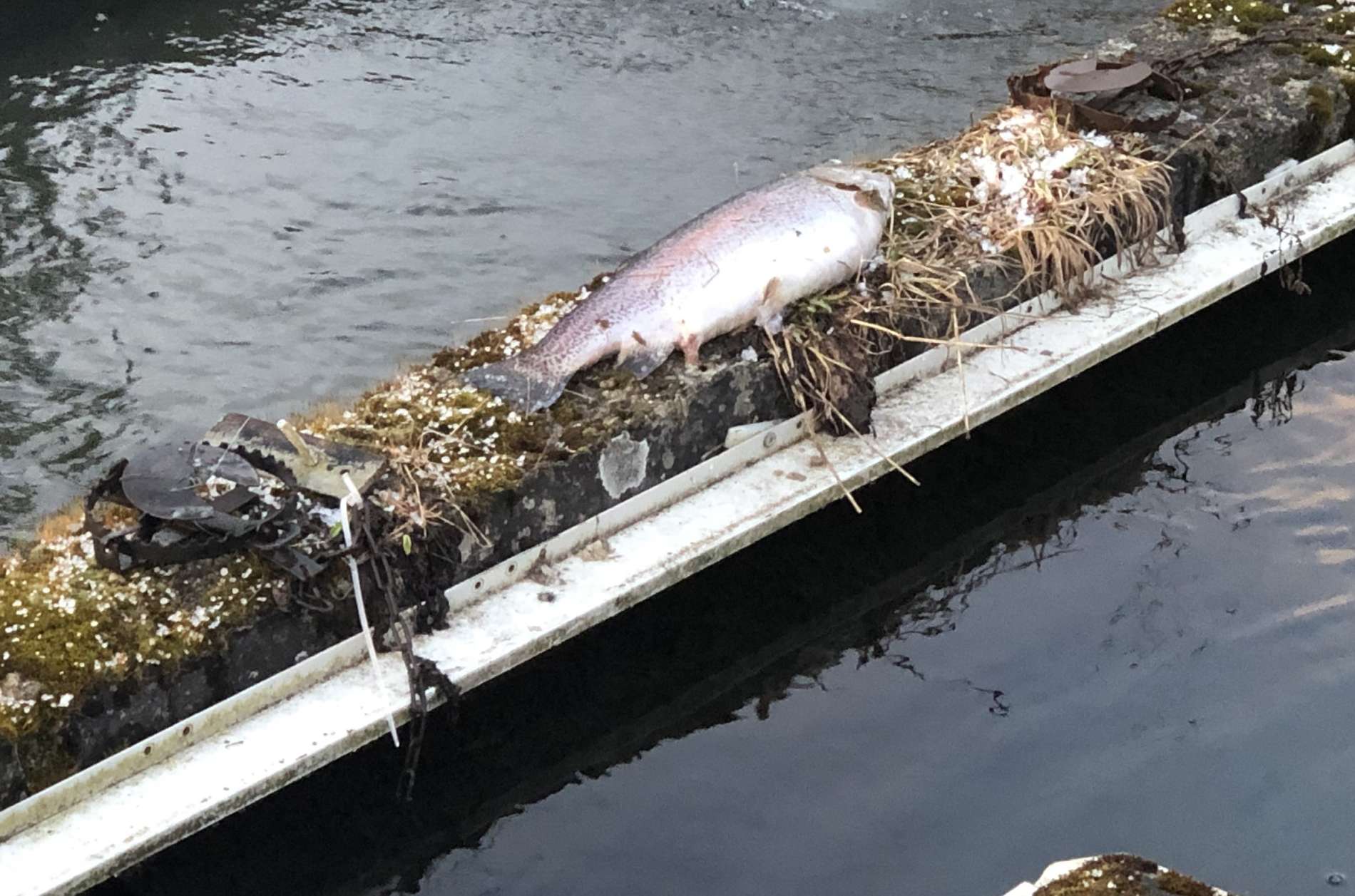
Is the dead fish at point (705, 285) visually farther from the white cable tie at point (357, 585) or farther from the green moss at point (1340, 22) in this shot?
the green moss at point (1340, 22)

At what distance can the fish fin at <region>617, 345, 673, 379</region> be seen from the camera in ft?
17.7

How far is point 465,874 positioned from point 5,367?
13.8 ft

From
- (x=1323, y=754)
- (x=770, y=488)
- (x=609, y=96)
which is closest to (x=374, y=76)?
(x=609, y=96)

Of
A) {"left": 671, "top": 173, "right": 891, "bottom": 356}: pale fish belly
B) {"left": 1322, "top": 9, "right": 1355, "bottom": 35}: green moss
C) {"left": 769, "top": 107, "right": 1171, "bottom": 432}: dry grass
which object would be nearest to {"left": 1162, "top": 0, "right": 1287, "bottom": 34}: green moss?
{"left": 1322, "top": 9, "right": 1355, "bottom": 35}: green moss

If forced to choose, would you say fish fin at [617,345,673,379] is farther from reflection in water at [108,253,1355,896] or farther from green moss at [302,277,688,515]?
reflection in water at [108,253,1355,896]

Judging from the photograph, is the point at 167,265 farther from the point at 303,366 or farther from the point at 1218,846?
the point at 1218,846

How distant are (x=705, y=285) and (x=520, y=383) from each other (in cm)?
78

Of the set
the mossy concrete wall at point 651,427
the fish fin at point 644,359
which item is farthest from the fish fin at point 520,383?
the fish fin at point 644,359

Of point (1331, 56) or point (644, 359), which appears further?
point (1331, 56)

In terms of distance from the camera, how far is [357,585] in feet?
14.7

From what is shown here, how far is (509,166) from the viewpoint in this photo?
8.97 metres

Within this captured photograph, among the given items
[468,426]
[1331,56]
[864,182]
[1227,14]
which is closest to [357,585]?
[468,426]

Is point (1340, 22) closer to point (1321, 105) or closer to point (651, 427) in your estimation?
point (1321, 105)

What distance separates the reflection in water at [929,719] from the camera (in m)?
4.51
